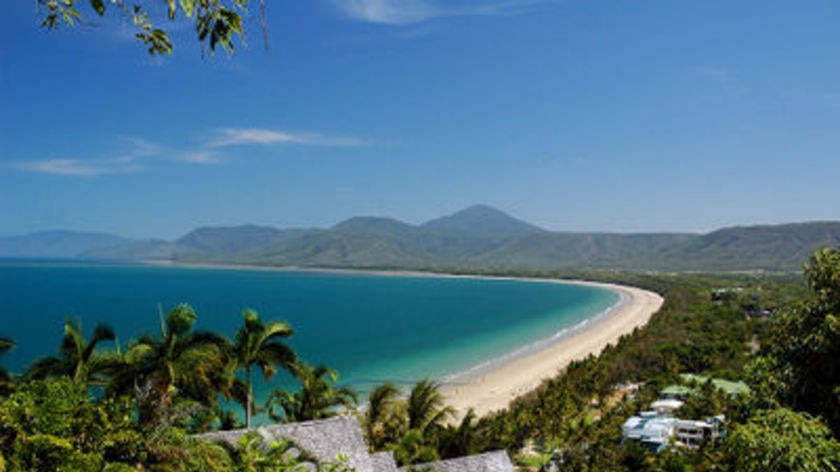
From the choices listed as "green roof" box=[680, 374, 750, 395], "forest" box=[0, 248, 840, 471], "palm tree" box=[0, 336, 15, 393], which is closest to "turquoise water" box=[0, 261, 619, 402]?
"green roof" box=[680, 374, 750, 395]

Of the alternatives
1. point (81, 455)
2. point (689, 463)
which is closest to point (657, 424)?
point (689, 463)

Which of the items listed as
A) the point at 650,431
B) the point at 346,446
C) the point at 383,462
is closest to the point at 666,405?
the point at 650,431

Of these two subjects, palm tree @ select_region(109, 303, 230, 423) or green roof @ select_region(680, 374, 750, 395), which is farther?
green roof @ select_region(680, 374, 750, 395)

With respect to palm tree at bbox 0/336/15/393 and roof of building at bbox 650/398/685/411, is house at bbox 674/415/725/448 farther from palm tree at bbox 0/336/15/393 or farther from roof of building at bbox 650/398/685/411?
palm tree at bbox 0/336/15/393

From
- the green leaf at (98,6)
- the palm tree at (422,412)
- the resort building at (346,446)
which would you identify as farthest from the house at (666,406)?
the green leaf at (98,6)

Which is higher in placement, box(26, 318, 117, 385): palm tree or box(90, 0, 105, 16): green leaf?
box(90, 0, 105, 16): green leaf

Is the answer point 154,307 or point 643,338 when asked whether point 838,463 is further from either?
point 154,307

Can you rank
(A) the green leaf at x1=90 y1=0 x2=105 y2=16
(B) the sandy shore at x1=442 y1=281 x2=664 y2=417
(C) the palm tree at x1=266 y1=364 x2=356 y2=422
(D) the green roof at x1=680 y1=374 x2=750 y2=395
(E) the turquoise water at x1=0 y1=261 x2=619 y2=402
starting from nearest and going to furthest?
(A) the green leaf at x1=90 y1=0 x2=105 y2=16
(C) the palm tree at x1=266 y1=364 x2=356 y2=422
(D) the green roof at x1=680 y1=374 x2=750 y2=395
(B) the sandy shore at x1=442 y1=281 x2=664 y2=417
(E) the turquoise water at x1=0 y1=261 x2=619 y2=402

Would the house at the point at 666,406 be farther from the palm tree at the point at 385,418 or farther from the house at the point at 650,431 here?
the palm tree at the point at 385,418
